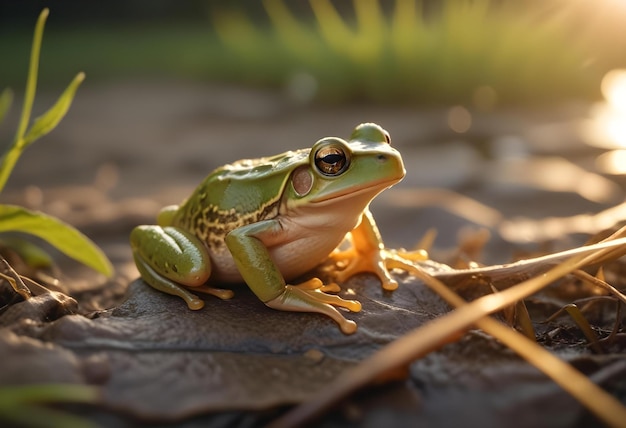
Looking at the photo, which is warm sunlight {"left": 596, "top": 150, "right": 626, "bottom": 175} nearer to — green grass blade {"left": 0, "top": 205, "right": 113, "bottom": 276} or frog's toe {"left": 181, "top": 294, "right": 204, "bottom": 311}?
frog's toe {"left": 181, "top": 294, "right": 204, "bottom": 311}

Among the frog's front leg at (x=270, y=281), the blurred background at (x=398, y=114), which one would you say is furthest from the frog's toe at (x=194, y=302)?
the blurred background at (x=398, y=114)

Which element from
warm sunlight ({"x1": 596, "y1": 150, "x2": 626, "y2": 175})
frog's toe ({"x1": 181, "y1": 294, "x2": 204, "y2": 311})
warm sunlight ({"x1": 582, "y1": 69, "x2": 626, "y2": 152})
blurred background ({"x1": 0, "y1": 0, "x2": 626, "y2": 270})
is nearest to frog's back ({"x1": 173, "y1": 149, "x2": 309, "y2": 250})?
frog's toe ({"x1": 181, "y1": 294, "x2": 204, "y2": 311})

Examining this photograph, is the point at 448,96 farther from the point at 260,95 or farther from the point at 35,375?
the point at 35,375

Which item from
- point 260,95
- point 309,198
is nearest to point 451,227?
point 309,198

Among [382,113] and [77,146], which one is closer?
[77,146]

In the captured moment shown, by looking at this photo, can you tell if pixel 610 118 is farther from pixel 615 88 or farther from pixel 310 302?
pixel 310 302

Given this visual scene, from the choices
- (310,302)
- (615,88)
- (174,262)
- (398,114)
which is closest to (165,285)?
(174,262)

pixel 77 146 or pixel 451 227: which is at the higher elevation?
pixel 77 146
